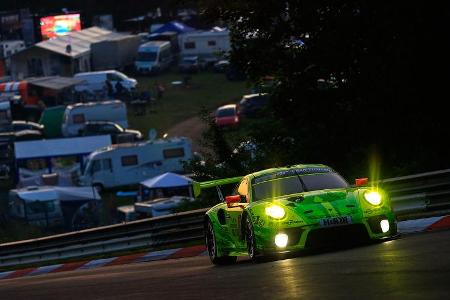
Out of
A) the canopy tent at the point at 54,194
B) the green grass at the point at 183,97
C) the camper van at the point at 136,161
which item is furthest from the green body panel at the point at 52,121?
the canopy tent at the point at 54,194

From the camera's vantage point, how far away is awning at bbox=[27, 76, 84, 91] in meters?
64.7

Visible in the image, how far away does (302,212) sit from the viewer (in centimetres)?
1191

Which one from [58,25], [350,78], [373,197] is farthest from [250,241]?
[58,25]

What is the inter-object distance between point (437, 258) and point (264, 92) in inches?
571

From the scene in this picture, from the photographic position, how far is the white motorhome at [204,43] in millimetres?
76819

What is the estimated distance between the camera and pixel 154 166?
48.4 m

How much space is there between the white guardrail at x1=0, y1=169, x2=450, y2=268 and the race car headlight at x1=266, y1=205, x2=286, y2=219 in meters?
3.77

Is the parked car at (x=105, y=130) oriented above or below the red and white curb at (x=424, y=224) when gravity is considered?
above

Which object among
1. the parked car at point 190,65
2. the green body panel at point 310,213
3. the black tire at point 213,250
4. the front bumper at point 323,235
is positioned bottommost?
the black tire at point 213,250

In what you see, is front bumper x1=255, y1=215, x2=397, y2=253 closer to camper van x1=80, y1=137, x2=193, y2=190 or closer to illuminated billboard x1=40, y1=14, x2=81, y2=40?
camper van x1=80, y1=137, x2=193, y2=190

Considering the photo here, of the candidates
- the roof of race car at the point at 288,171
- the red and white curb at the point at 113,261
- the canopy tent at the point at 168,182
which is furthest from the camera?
the canopy tent at the point at 168,182

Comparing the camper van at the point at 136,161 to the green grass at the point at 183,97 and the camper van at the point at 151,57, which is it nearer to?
the green grass at the point at 183,97

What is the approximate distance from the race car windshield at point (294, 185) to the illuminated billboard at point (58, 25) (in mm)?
76365

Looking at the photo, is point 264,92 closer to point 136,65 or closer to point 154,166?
point 154,166
